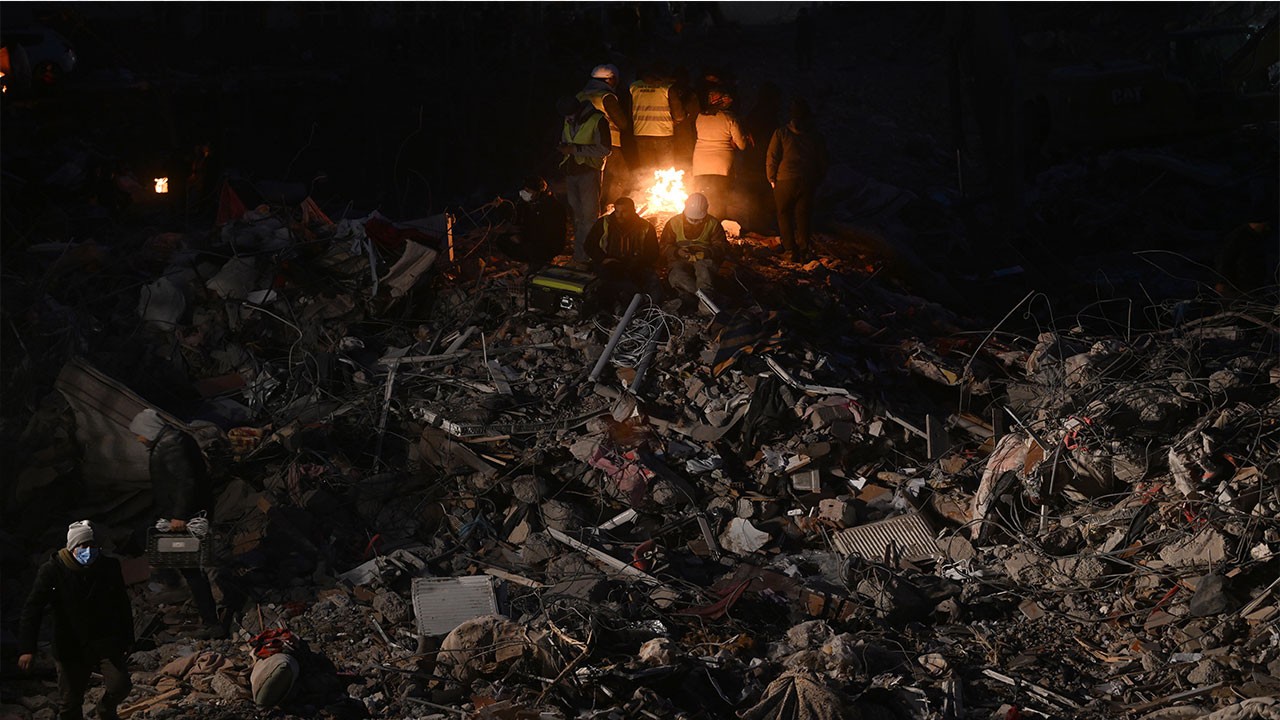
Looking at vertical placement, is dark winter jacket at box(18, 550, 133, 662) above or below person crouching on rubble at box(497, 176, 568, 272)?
below

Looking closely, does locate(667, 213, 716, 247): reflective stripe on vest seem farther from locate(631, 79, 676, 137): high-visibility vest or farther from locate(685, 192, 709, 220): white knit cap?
locate(631, 79, 676, 137): high-visibility vest

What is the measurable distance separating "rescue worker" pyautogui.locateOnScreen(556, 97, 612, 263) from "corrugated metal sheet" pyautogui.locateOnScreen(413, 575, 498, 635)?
4.38 m

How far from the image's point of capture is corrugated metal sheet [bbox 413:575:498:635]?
743 centimetres

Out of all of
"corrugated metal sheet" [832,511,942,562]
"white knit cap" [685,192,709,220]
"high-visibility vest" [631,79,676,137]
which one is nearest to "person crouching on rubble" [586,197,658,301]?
"white knit cap" [685,192,709,220]

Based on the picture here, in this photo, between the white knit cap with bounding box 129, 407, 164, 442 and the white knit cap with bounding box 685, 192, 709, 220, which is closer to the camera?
the white knit cap with bounding box 129, 407, 164, 442

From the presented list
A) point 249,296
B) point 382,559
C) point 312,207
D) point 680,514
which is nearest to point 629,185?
point 312,207

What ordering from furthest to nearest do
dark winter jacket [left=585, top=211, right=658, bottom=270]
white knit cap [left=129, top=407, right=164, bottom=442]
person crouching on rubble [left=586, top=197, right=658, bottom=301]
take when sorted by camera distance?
dark winter jacket [left=585, top=211, right=658, bottom=270], person crouching on rubble [left=586, top=197, right=658, bottom=301], white knit cap [left=129, top=407, right=164, bottom=442]

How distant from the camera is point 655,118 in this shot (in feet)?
40.7

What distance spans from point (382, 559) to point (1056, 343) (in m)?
5.35

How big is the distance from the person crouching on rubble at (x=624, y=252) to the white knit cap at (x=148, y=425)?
12.7ft

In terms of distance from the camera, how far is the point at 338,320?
10789 millimetres

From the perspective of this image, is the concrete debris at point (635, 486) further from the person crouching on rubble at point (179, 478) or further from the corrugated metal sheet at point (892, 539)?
the person crouching on rubble at point (179, 478)

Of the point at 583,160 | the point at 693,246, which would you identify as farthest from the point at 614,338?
the point at 583,160

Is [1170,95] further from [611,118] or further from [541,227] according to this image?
[541,227]
